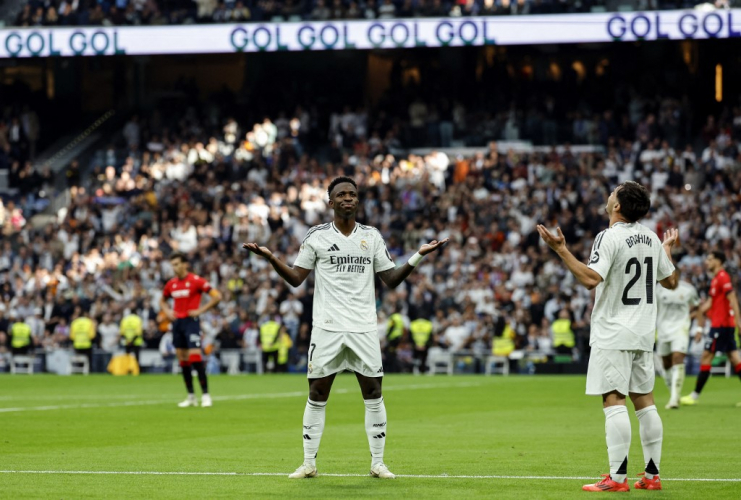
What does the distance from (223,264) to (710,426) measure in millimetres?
20895

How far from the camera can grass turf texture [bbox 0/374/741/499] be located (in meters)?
9.48

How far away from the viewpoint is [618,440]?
8984 mm

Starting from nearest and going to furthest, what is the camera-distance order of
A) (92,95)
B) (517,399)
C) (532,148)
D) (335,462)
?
(335,462)
(517,399)
(532,148)
(92,95)

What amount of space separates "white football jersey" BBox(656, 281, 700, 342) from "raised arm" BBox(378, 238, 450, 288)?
930cm

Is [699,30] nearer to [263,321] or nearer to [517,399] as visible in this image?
[263,321]

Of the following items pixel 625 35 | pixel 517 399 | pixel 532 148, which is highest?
pixel 625 35

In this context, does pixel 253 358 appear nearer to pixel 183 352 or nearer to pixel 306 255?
pixel 183 352

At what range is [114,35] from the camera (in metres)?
39.1

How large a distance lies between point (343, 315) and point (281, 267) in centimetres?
67

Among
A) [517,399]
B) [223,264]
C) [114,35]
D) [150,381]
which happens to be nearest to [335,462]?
[517,399]

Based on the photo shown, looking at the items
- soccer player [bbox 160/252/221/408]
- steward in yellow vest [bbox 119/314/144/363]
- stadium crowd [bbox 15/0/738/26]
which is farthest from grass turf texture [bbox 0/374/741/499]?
stadium crowd [bbox 15/0/738/26]

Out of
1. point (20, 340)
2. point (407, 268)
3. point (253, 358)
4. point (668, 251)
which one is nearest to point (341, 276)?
point (407, 268)

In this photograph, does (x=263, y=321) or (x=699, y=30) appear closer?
(x=263, y=321)

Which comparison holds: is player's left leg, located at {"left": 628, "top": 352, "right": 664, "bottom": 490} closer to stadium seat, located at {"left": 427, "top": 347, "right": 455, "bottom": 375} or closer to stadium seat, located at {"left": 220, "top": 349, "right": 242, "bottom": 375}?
stadium seat, located at {"left": 427, "top": 347, "right": 455, "bottom": 375}
